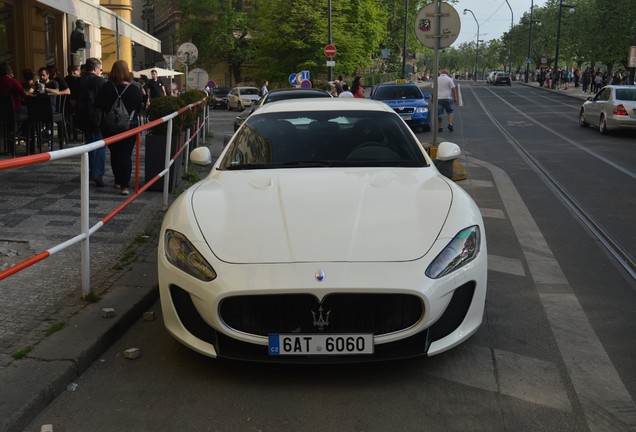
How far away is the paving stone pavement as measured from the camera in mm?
4891

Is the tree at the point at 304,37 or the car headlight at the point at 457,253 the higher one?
the tree at the point at 304,37

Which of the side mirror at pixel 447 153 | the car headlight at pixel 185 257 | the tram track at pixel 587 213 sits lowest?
the tram track at pixel 587 213

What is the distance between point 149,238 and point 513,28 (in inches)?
4680

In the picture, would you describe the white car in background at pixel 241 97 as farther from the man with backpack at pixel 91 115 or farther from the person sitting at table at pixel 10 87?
the man with backpack at pixel 91 115

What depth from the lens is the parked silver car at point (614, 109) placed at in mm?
21281

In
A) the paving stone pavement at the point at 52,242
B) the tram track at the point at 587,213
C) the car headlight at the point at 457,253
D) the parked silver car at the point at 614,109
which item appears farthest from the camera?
the parked silver car at the point at 614,109

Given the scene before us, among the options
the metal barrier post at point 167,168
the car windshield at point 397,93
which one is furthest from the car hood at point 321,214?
the car windshield at point 397,93

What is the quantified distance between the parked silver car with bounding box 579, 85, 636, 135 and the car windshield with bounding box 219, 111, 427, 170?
17.0m

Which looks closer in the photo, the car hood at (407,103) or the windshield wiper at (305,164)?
the windshield wiper at (305,164)

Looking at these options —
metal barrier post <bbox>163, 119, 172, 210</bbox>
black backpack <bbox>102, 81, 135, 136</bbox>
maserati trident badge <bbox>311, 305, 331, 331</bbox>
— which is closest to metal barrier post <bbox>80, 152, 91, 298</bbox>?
maserati trident badge <bbox>311, 305, 331, 331</bbox>

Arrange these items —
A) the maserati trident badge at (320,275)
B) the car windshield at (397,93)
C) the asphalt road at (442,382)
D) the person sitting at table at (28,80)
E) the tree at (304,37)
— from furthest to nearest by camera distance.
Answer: the tree at (304,37), the car windshield at (397,93), the person sitting at table at (28,80), the maserati trident badge at (320,275), the asphalt road at (442,382)

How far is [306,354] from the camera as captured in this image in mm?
3990

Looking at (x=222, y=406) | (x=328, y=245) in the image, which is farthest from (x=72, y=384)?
(x=328, y=245)

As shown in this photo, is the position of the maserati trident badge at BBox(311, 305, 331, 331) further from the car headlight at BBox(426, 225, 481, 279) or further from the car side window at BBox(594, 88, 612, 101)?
the car side window at BBox(594, 88, 612, 101)
